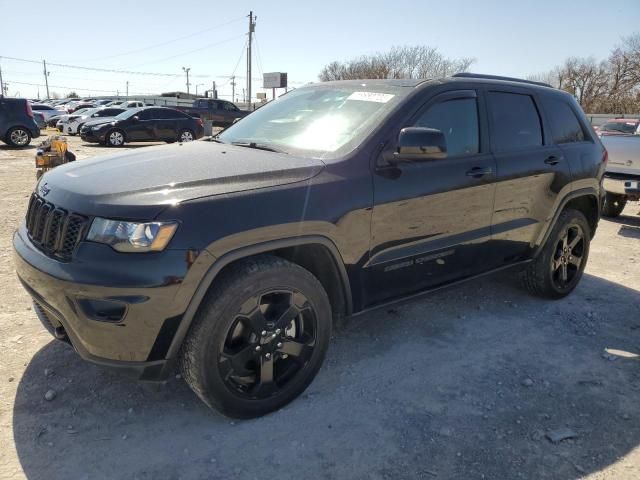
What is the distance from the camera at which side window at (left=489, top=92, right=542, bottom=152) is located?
3.76 meters

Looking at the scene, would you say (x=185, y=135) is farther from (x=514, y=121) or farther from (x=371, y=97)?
(x=371, y=97)

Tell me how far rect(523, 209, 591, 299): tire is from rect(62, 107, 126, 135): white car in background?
71.9ft

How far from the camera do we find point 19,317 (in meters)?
3.79

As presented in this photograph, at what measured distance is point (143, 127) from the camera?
18609 millimetres

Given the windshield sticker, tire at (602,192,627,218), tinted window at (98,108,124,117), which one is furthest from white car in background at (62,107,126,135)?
the windshield sticker

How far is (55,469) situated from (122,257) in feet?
3.48

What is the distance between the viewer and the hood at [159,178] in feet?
7.70

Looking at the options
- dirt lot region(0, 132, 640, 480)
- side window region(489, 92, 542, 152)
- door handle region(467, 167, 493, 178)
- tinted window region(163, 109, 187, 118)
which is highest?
side window region(489, 92, 542, 152)

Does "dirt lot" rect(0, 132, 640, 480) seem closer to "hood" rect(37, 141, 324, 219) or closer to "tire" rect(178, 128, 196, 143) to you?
"hood" rect(37, 141, 324, 219)

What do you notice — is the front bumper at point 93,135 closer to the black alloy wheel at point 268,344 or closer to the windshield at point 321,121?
the windshield at point 321,121

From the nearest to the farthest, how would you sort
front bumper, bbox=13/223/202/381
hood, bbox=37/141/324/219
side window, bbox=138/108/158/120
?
front bumper, bbox=13/223/202/381, hood, bbox=37/141/324/219, side window, bbox=138/108/158/120

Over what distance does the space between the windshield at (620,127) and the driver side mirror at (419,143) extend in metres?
9.86

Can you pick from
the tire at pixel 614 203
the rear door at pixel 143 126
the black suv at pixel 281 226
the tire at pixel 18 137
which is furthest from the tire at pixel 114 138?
the tire at pixel 614 203

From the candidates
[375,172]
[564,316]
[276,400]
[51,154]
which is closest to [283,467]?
[276,400]
